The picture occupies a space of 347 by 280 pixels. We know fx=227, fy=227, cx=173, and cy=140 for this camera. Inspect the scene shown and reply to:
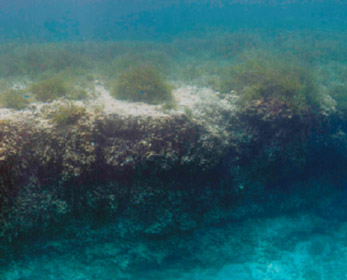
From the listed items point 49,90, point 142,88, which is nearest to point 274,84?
point 142,88

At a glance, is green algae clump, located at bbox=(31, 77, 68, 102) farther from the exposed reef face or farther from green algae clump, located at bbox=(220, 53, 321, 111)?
green algae clump, located at bbox=(220, 53, 321, 111)

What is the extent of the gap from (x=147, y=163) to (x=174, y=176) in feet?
2.52

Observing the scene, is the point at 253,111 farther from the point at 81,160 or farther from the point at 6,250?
the point at 6,250

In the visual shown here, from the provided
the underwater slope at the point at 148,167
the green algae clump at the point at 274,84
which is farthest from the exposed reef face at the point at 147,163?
the green algae clump at the point at 274,84

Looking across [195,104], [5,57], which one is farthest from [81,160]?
[5,57]

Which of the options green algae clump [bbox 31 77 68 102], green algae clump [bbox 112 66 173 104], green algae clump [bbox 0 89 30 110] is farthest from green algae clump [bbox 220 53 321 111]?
green algae clump [bbox 0 89 30 110]

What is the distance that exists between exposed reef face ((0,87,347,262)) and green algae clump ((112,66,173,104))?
17.1 inches

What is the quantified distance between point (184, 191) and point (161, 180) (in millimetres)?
684

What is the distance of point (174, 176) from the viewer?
5418mm

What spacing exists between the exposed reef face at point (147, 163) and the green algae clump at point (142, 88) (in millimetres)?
435

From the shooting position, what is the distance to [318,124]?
682 cm

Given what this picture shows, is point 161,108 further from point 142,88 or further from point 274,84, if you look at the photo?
point 274,84

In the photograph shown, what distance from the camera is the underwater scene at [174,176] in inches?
186

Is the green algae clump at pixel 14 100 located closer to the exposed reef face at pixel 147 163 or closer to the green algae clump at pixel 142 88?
the exposed reef face at pixel 147 163
